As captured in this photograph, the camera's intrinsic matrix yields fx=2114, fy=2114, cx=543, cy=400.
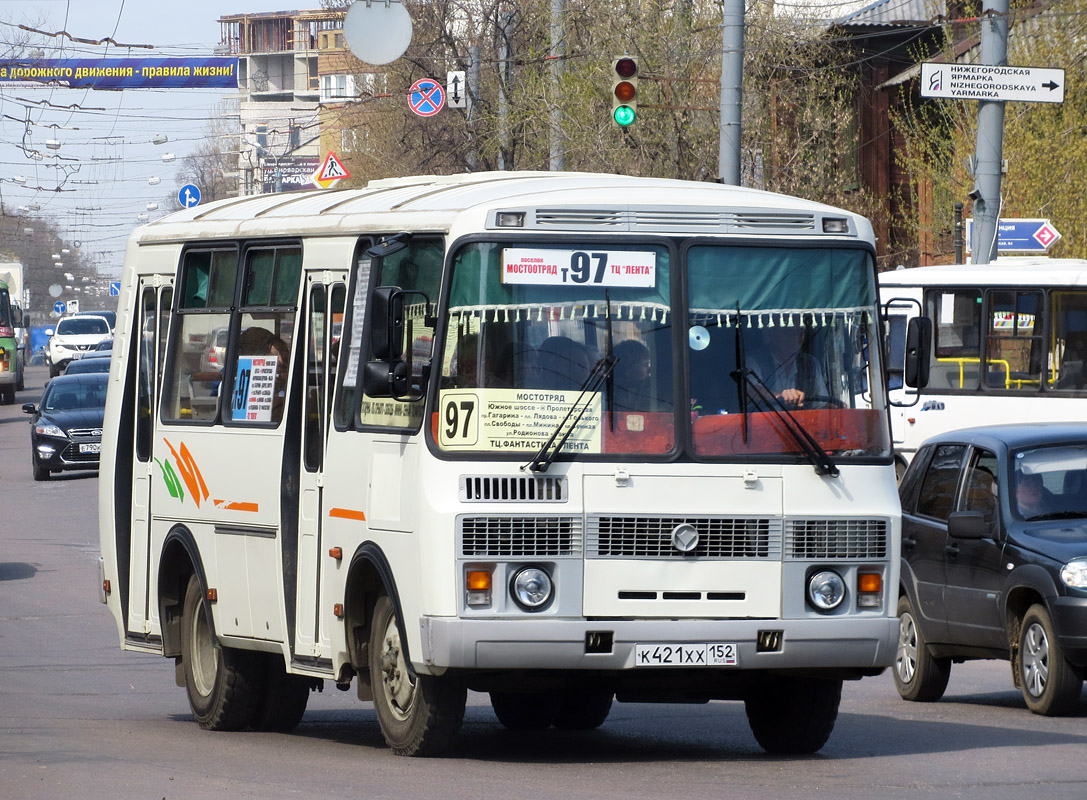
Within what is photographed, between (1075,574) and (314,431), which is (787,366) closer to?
(314,431)

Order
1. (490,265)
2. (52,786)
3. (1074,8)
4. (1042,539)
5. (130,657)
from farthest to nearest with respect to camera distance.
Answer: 1. (1074,8)
2. (130,657)
3. (1042,539)
4. (490,265)
5. (52,786)

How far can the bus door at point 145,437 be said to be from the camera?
1212 centimetres

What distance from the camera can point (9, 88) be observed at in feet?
178

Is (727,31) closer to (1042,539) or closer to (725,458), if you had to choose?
(1042,539)

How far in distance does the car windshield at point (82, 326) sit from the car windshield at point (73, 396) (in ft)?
98.0

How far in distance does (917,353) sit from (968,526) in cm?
266

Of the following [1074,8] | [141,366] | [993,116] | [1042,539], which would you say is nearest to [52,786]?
[141,366]

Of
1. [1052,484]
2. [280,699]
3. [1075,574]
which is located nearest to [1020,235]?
[1052,484]

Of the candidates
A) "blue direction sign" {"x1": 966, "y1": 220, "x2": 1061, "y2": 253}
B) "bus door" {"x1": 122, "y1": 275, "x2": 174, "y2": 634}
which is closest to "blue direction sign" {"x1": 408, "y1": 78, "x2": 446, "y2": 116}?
"blue direction sign" {"x1": 966, "y1": 220, "x2": 1061, "y2": 253}

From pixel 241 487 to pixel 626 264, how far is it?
2.80 metres

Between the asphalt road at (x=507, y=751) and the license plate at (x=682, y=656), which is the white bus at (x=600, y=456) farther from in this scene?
the asphalt road at (x=507, y=751)

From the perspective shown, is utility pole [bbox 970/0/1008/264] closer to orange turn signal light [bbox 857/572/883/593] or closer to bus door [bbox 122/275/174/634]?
bus door [bbox 122/275/174/634]

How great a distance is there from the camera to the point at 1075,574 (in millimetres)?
11312

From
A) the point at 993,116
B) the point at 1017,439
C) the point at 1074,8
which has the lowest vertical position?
the point at 1017,439
